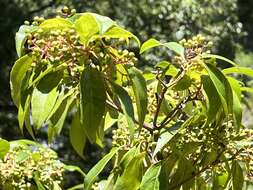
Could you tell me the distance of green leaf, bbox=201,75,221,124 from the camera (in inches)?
38.1

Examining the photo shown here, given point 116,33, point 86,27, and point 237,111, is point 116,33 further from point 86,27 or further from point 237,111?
point 237,111

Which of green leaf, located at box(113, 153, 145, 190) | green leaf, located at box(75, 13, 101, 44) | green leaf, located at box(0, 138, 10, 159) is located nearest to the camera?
green leaf, located at box(75, 13, 101, 44)

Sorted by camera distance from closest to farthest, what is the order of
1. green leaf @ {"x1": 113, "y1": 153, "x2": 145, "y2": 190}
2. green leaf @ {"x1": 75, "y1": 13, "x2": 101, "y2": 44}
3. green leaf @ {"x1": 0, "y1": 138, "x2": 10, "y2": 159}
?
1. green leaf @ {"x1": 75, "y1": 13, "x2": 101, "y2": 44}
2. green leaf @ {"x1": 113, "y1": 153, "x2": 145, "y2": 190}
3. green leaf @ {"x1": 0, "y1": 138, "x2": 10, "y2": 159}

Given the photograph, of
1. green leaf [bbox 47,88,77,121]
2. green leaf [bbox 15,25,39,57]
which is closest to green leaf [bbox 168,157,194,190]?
green leaf [bbox 47,88,77,121]

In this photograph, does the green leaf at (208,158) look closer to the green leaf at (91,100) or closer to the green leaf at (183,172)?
the green leaf at (183,172)

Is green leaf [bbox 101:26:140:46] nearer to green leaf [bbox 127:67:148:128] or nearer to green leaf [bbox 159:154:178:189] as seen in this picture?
green leaf [bbox 127:67:148:128]

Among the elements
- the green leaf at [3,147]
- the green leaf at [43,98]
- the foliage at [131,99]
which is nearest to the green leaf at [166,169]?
the foliage at [131,99]

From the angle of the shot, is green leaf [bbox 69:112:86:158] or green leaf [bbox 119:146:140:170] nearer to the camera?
green leaf [bbox 119:146:140:170]

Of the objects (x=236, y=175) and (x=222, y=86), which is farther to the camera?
(x=236, y=175)

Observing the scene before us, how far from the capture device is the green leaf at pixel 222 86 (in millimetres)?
941

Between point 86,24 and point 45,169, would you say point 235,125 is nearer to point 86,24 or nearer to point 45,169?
point 86,24

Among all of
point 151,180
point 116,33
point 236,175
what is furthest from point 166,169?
point 116,33

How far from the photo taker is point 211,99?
973mm

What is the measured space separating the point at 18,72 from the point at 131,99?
0.20 m
